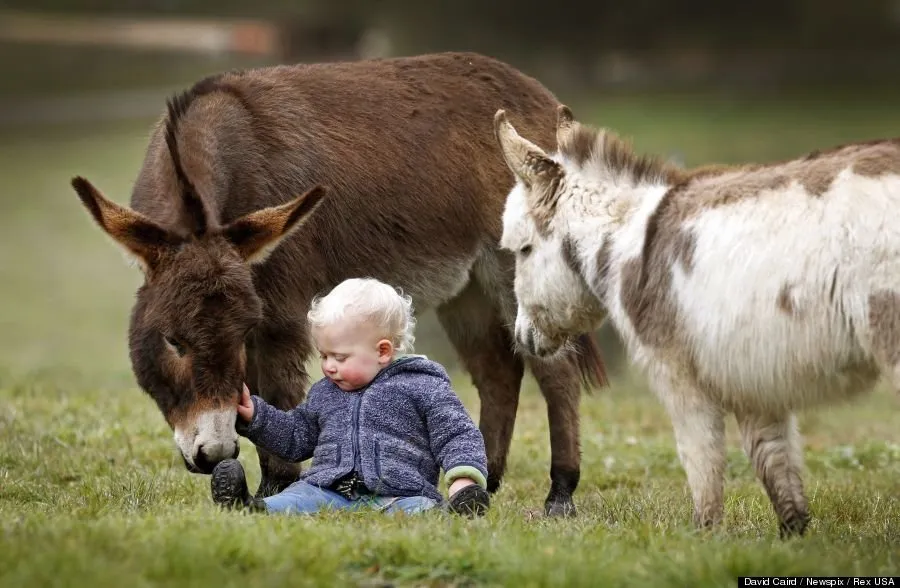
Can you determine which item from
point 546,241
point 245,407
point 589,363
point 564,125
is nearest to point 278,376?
point 245,407

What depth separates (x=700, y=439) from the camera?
4.98 m

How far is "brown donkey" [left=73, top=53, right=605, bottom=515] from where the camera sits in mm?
5238

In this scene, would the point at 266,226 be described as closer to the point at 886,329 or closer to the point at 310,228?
the point at 310,228

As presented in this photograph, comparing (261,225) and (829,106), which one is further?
(829,106)

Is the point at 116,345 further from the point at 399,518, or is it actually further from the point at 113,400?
the point at 399,518

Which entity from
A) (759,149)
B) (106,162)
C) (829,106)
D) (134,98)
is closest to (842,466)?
(759,149)

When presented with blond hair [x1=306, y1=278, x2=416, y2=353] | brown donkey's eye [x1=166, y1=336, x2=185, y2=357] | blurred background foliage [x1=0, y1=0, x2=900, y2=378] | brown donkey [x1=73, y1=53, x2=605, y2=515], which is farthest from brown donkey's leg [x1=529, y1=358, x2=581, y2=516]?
blurred background foliage [x1=0, y1=0, x2=900, y2=378]

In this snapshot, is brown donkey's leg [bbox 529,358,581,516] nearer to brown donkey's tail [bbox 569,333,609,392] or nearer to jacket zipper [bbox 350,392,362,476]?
brown donkey's tail [bbox 569,333,609,392]

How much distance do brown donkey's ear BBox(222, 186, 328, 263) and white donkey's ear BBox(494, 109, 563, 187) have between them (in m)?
0.85

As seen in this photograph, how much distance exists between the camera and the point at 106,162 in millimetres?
28625

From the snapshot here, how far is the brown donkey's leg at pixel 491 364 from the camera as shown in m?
7.27

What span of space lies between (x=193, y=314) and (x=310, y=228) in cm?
121

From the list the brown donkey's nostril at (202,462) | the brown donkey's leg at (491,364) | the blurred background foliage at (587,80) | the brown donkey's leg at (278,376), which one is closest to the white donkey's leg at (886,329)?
the brown donkey's nostril at (202,462)

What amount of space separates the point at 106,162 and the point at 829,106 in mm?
16272
